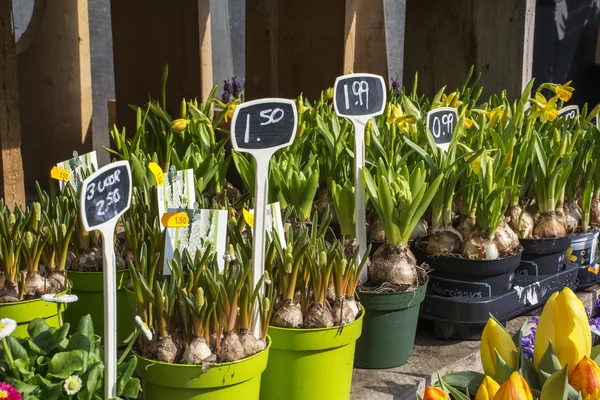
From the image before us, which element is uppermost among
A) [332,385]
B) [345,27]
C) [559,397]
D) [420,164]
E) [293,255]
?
[345,27]

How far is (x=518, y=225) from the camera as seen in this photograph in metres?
2.37

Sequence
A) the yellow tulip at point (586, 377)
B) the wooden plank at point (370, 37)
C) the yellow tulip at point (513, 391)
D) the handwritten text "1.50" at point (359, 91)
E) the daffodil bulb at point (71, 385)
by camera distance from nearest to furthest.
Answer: the yellow tulip at point (513, 391)
the yellow tulip at point (586, 377)
the daffodil bulb at point (71, 385)
the handwritten text "1.50" at point (359, 91)
the wooden plank at point (370, 37)

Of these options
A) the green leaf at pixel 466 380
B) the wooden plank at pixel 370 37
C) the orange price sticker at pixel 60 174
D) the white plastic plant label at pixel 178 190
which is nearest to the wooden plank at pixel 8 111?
the orange price sticker at pixel 60 174

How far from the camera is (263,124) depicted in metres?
1.57

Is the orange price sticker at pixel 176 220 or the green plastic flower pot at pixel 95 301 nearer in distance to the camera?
the orange price sticker at pixel 176 220

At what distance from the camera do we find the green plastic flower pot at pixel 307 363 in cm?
166

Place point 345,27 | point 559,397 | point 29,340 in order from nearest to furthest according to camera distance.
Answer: point 559,397
point 29,340
point 345,27

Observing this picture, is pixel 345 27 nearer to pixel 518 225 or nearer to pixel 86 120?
pixel 518 225

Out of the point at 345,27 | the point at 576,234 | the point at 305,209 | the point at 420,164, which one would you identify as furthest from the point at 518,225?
the point at 345,27

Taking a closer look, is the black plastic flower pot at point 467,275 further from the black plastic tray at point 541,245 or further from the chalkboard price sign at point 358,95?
the chalkboard price sign at point 358,95

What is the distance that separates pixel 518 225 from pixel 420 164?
0.50 metres

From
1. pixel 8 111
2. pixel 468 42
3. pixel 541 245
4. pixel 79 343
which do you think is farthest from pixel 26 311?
pixel 468 42

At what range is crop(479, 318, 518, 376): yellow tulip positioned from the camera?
55.9 inches

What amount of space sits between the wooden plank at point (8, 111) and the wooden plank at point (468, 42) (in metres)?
1.90
